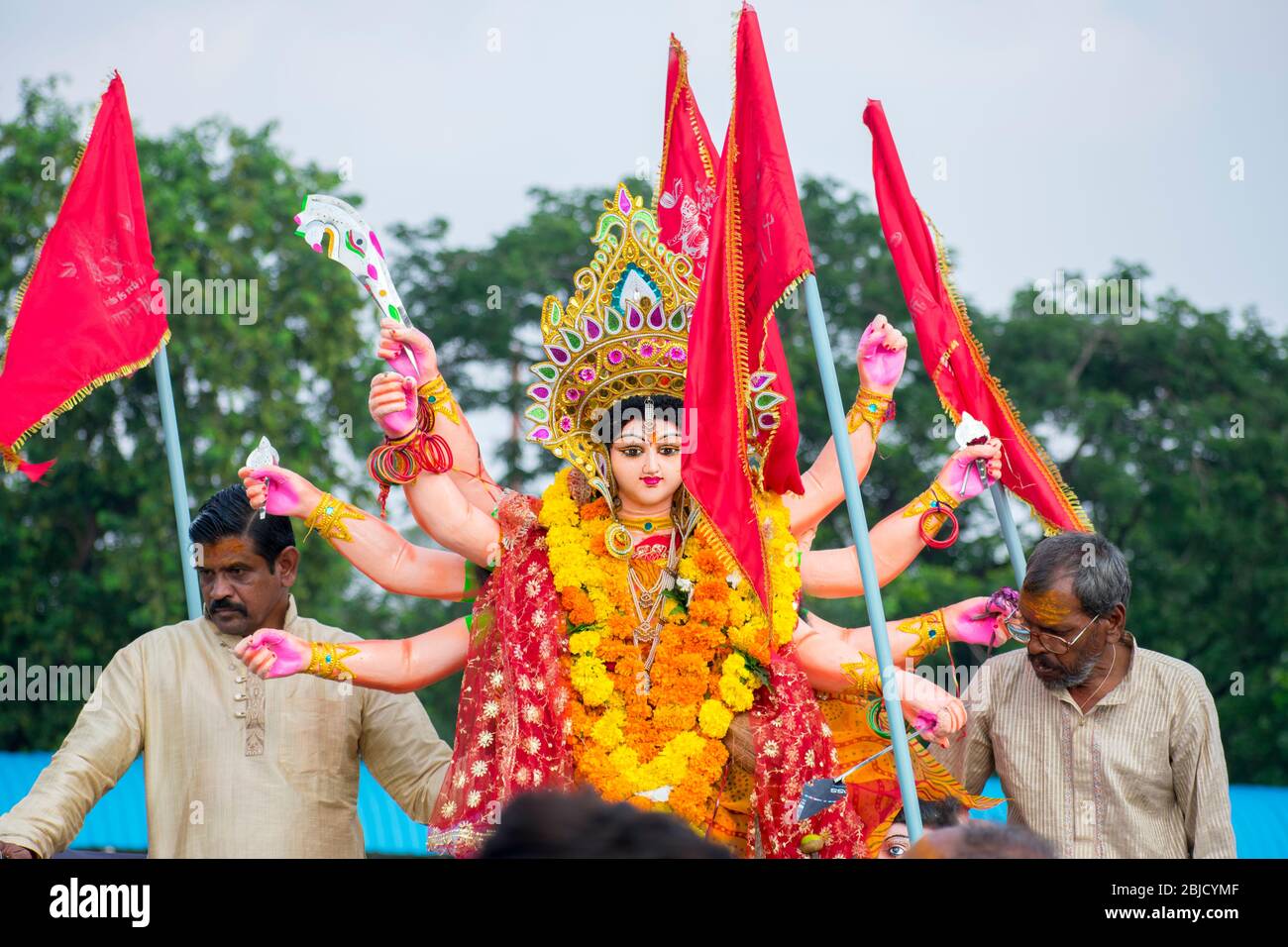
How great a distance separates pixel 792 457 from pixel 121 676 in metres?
2.25

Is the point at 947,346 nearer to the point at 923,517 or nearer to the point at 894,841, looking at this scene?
the point at 923,517

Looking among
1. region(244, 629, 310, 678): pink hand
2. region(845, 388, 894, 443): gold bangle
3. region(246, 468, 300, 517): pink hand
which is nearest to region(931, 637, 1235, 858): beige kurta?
region(845, 388, 894, 443): gold bangle

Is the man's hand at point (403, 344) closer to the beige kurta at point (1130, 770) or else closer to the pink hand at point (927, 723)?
the pink hand at point (927, 723)

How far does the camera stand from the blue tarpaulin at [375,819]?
35.6 feet

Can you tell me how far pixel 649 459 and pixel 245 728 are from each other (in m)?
1.57

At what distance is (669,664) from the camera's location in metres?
5.18

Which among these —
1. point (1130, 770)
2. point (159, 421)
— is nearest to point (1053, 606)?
point (1130, 770)

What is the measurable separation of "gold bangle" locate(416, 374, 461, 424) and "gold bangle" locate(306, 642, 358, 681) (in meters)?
0.82

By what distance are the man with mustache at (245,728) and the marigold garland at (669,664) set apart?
51cm

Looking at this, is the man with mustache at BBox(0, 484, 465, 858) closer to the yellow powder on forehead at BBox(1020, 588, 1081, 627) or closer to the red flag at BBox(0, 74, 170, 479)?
the red flag at BBox(0, 74, 170, 479)

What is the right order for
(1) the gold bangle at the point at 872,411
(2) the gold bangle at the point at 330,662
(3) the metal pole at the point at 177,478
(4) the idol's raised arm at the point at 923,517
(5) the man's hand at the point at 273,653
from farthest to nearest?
1. (3) the metal pole at the point at 177,478
2. (1) the gold bangle at the point at 872,411
3. (4) the idol's raised arm at the point at 923,517
4. (2) the gold bangle at the point at 330,662
5. (5) the man's hand at the point at 273,653

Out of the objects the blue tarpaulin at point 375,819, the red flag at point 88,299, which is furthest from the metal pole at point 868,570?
the blue tarpaulin at point 375,819
